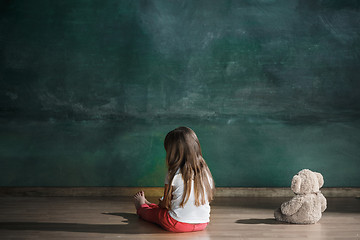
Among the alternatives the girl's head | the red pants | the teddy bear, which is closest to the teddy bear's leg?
the teddy bear

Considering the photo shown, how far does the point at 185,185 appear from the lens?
2.49 metres

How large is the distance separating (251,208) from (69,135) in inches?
66.7

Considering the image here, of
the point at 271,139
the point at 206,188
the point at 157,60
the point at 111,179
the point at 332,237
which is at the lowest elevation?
the point at 332,237

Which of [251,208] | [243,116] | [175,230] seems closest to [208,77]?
→ [243,116]

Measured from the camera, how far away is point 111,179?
12.1 ft

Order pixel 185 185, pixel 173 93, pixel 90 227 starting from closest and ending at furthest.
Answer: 1. pixel 185 185
2. pixel 90 227
3. pixel 173 93

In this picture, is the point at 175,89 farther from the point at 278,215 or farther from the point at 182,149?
the point at 278,215

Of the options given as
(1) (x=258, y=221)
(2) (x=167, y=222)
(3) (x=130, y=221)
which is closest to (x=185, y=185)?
(2) (x=167, y=222)

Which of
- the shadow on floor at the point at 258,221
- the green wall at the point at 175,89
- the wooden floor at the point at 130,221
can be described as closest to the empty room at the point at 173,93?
the green wall at the point at 175,89

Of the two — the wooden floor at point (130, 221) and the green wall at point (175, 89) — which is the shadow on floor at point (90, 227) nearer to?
the wooden floor at point (130, 221)

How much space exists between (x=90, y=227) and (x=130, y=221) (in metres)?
0.29

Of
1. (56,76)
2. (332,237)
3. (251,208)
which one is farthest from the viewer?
(56,76)

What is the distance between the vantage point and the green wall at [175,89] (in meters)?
3.67

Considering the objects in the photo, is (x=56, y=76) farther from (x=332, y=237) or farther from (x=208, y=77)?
(x=332, y=237)
